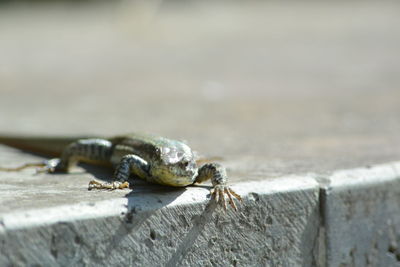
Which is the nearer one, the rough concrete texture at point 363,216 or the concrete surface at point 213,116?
the concrete surface at point 213,116

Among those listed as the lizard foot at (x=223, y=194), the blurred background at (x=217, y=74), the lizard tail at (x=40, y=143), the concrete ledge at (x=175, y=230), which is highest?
the blurred background at (x=217, y=74)

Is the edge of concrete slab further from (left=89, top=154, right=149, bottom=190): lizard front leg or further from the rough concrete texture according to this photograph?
(left=89, top=154, right=149, bottom=190): lizard front leg

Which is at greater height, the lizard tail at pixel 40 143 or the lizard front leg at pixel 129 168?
the lizard tail at pixel 40 143

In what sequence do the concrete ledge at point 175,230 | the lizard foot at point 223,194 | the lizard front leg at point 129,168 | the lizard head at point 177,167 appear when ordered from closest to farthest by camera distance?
the concrete ledge at point 175,230, the lizard foot at point 223,194, the lizard head at point 177,167, the lizard front leg at point 129,168

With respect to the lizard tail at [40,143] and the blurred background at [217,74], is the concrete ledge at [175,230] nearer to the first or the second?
the blurred background at [217,74]

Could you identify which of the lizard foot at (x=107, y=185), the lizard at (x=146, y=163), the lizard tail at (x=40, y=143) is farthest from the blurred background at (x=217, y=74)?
the lizard foot at (x=107, y=185)

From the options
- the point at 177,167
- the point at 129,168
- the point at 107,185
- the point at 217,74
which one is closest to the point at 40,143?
the point at 129,168

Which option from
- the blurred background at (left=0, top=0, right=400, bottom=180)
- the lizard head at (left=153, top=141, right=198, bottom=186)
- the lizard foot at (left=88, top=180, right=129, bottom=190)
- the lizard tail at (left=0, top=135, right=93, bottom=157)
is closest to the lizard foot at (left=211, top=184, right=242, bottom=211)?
the lizard head at (left=153, top=141, right=198, bottom=186)

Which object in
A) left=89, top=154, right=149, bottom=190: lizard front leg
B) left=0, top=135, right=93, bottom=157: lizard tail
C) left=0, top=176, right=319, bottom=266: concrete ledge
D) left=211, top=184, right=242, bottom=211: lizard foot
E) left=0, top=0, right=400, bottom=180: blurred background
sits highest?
left=0, top=0, right=400, bottom=180: blurred background
